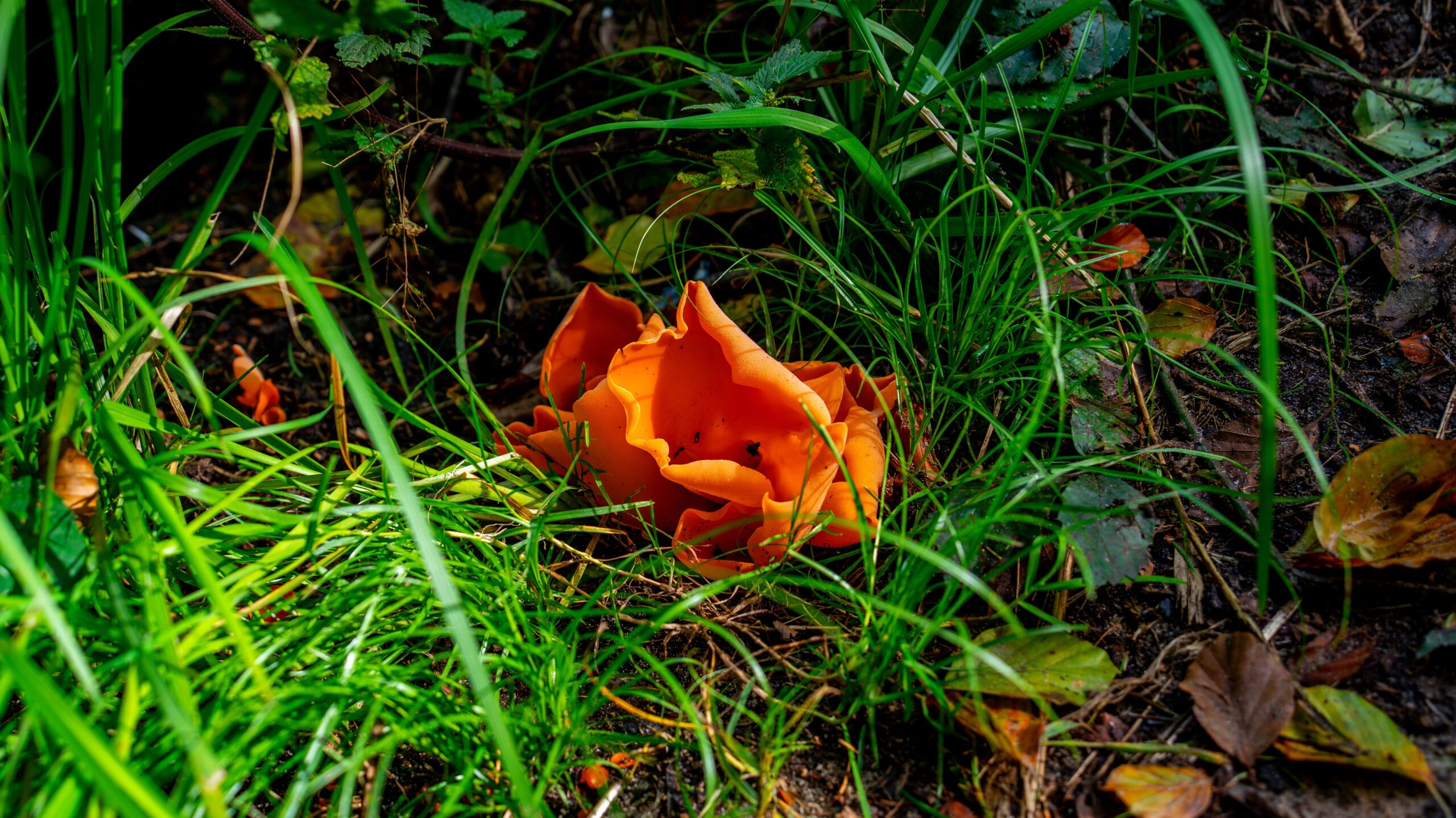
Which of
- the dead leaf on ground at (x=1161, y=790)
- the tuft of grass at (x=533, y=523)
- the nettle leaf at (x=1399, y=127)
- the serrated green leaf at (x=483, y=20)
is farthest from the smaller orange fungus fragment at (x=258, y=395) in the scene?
the nettle leaf at (x=1399, y=127)

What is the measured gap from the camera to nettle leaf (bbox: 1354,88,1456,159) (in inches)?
77.0

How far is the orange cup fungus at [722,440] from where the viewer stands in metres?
1.40

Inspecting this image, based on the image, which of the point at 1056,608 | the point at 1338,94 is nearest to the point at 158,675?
the point at 1056,608

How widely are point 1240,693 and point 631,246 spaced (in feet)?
5.09

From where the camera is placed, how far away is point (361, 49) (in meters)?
1.56

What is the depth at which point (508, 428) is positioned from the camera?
5.74 feet

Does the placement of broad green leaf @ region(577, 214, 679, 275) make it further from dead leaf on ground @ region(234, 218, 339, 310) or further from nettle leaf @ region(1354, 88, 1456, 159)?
nettle leaf @ region(1354, 88, 1456, 159)

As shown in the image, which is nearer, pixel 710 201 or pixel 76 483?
pixel 76 483

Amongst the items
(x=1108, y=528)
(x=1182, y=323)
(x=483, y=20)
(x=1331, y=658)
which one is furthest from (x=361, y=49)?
(x=1331, y=658)

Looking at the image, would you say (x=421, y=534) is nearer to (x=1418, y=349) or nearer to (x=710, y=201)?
(x=710, y=201)

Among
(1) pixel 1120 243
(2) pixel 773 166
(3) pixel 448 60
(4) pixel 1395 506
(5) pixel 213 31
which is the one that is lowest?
(4) pixel 1395 506

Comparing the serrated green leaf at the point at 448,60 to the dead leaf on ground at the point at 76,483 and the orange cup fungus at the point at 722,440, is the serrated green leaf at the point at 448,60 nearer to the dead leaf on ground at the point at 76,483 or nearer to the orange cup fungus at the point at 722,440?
the orange cup fungus at the point at 722,440

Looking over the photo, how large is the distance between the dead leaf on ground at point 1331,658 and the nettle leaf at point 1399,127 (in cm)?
131

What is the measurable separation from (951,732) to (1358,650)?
1.98 feet
